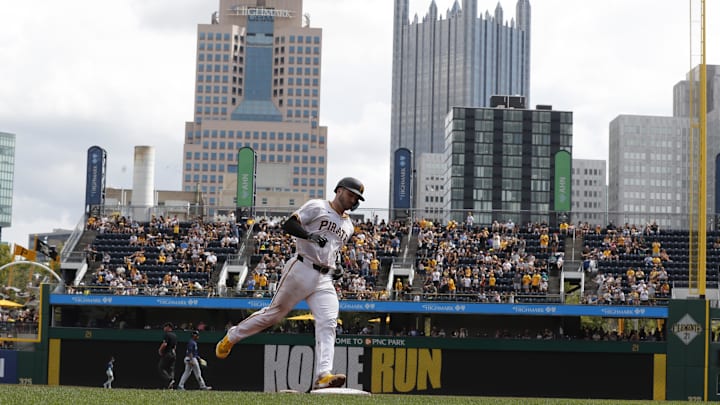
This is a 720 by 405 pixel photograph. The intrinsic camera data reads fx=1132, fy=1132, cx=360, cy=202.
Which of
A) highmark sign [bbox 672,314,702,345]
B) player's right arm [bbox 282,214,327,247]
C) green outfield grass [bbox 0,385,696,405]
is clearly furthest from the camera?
highmark sign [bbox 672,314,702,345]

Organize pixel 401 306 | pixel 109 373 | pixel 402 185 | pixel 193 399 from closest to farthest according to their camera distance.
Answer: pixel 193 399 → pixel 109 373 → pixel 401 306 → pixel 402 185

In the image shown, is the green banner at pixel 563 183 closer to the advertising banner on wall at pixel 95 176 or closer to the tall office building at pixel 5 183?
the advertising banner on wall at pixel 95 176

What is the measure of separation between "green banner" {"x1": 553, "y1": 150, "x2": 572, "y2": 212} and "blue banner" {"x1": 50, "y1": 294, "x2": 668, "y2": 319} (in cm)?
1154

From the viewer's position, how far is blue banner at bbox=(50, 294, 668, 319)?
40500 millimetres

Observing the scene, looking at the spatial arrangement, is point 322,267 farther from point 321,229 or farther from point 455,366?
point 455,366

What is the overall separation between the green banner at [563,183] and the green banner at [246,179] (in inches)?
557

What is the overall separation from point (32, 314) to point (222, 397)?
34.8m

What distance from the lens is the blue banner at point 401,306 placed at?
40500 mm

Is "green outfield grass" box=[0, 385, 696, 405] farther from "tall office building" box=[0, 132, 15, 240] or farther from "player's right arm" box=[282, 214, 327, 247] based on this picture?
"tall office building" box=[0, 132, 15, 240]

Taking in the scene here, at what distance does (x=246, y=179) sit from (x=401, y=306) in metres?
14.8

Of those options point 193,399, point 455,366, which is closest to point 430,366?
point 455,366

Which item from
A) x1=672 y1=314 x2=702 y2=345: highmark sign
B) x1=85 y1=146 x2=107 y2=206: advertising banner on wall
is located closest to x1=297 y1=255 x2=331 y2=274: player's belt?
x1=672 y1=314 x2=702 y2=345: highmark sign

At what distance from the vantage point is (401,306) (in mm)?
41656

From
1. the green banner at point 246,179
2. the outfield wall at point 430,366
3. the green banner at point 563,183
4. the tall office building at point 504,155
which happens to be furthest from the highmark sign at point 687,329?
the tall office building at point 504,155
